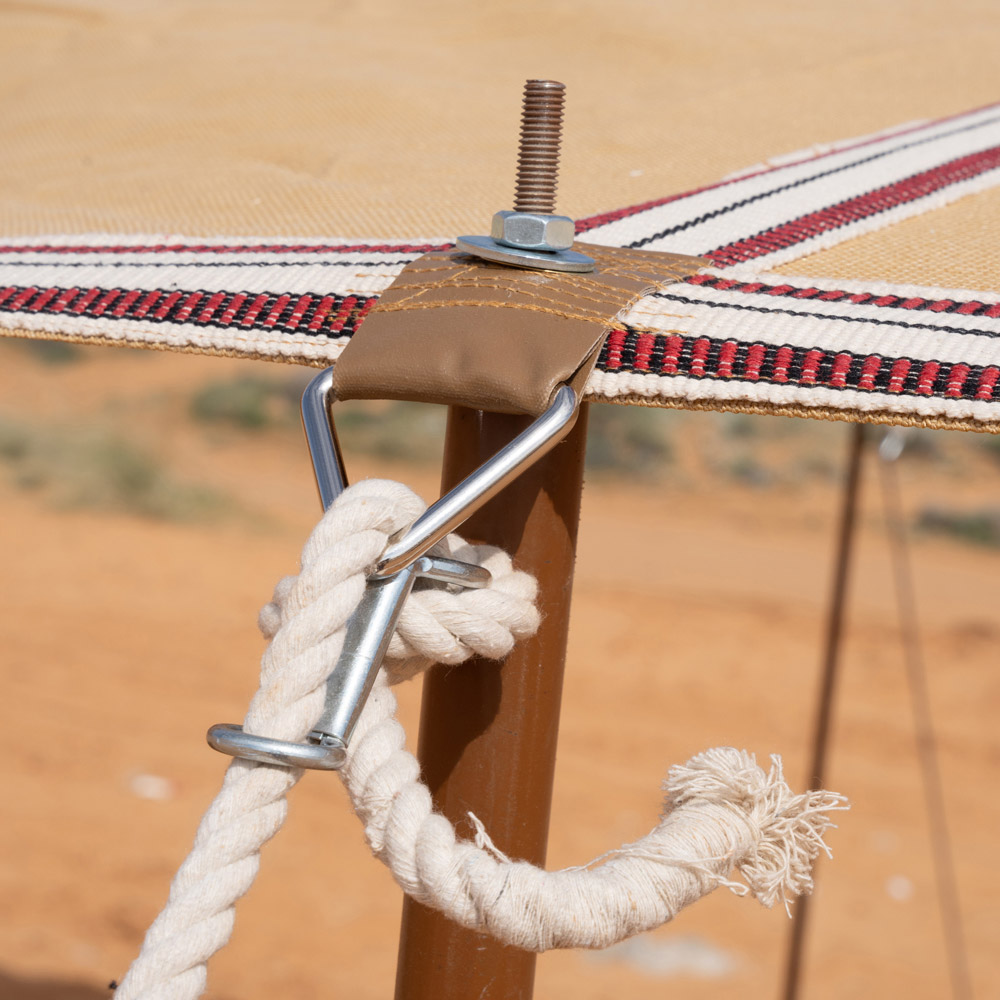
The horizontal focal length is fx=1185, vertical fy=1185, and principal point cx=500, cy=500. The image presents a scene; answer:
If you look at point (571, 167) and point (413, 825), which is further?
point (571, 167)

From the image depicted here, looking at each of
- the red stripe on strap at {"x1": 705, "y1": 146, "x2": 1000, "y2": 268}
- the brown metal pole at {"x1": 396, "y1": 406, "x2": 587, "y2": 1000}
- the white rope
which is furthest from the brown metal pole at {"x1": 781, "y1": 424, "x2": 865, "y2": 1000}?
the white rope

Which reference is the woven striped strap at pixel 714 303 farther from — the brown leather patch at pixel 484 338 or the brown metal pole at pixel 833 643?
the brown metal pole at pixel 833 643

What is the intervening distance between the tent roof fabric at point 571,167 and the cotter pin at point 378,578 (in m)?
0.08

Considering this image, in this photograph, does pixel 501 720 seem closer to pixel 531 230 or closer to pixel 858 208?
pixel 531 230

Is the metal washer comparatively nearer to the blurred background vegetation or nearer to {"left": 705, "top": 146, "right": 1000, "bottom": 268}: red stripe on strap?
{"left": 705, "top": 146, "right": 1000, "bottom": 268}: red stripe on strap

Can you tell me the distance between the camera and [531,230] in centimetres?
57

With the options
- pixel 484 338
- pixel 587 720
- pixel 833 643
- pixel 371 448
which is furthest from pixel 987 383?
pixel 371 448

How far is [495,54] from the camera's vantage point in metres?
1.35

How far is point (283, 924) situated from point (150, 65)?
221 centimetres

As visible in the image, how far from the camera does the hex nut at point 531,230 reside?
22.2 inches

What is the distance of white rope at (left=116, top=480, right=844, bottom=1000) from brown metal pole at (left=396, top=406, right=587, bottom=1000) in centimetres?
9

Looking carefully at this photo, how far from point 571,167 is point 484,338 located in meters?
0.51

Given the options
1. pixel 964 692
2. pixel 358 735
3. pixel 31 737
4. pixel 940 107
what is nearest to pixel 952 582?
pixel 964 692

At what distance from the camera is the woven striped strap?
0.53m
